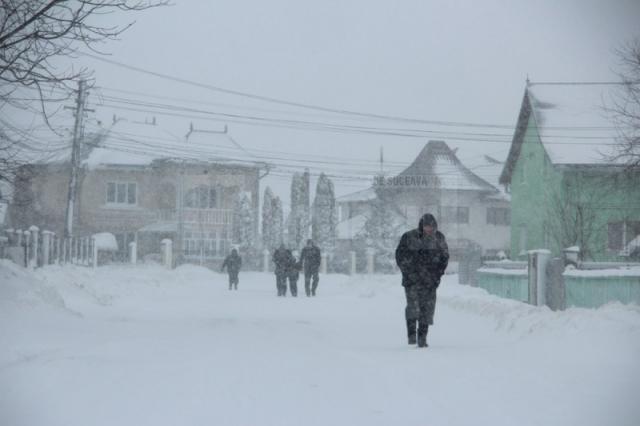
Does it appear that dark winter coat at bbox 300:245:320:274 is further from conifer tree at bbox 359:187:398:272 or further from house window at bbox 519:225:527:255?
conifer tree at bbox 359:187:398:272

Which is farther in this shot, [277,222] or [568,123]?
[277,222]

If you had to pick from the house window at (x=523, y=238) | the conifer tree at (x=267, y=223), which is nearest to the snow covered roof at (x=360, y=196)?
the conifer tree at (x=267, y=223)

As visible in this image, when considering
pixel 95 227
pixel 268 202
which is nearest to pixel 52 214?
pixel 95 227

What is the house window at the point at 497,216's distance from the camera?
69500 millimetres

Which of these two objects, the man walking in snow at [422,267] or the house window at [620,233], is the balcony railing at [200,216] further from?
the man walking in snow at [422,267]

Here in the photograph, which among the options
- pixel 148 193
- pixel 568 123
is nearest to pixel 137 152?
pixel 148 193

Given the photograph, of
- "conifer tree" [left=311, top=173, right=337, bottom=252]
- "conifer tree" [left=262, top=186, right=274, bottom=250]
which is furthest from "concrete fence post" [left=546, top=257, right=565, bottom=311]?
"conifer tree" [left=262, top=186, right=274, bottom=250]

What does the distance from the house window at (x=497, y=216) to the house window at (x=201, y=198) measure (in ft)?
73.1

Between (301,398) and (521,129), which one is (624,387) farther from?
(521,129)

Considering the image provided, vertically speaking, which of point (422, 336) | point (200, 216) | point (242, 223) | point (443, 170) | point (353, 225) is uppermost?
point (443, 170)

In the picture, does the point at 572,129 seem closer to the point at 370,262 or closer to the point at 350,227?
the point at 370,262

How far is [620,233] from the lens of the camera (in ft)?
118

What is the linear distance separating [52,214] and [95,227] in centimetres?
303

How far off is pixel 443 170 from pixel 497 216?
227 inches
